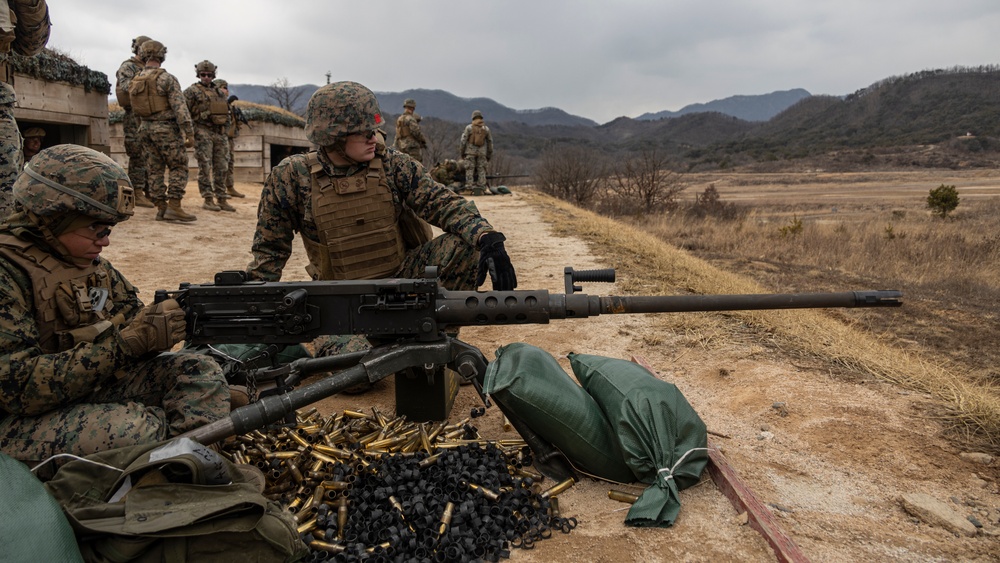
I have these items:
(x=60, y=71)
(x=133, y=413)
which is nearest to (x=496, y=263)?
(x=133, y=413)

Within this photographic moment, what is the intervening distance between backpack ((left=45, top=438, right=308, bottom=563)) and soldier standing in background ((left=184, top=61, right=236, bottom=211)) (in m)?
11.3

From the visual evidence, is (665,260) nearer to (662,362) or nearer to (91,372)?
(662,362)

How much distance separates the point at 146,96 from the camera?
9992 mm

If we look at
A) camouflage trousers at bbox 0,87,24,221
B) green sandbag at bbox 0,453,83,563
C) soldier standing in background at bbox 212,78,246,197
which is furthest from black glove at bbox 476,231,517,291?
soldier standing in background at bbox 212,78,246,197

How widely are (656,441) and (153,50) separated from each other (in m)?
10.5

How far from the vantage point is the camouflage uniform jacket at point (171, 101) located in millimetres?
10047

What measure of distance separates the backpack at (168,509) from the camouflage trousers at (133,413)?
0.25m

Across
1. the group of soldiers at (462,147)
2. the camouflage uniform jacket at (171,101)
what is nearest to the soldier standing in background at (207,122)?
the camouflage uniform jacket at (171,101)

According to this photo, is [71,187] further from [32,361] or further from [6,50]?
[6,50]

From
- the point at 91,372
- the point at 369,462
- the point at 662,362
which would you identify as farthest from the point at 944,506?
the point at 91,372

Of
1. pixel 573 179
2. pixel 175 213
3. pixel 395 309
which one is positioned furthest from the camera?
pixel 573 179

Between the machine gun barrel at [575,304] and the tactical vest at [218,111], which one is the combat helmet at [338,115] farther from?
the tactical vest at [218,111]

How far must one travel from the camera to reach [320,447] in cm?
330

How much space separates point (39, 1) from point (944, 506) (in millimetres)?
6815
